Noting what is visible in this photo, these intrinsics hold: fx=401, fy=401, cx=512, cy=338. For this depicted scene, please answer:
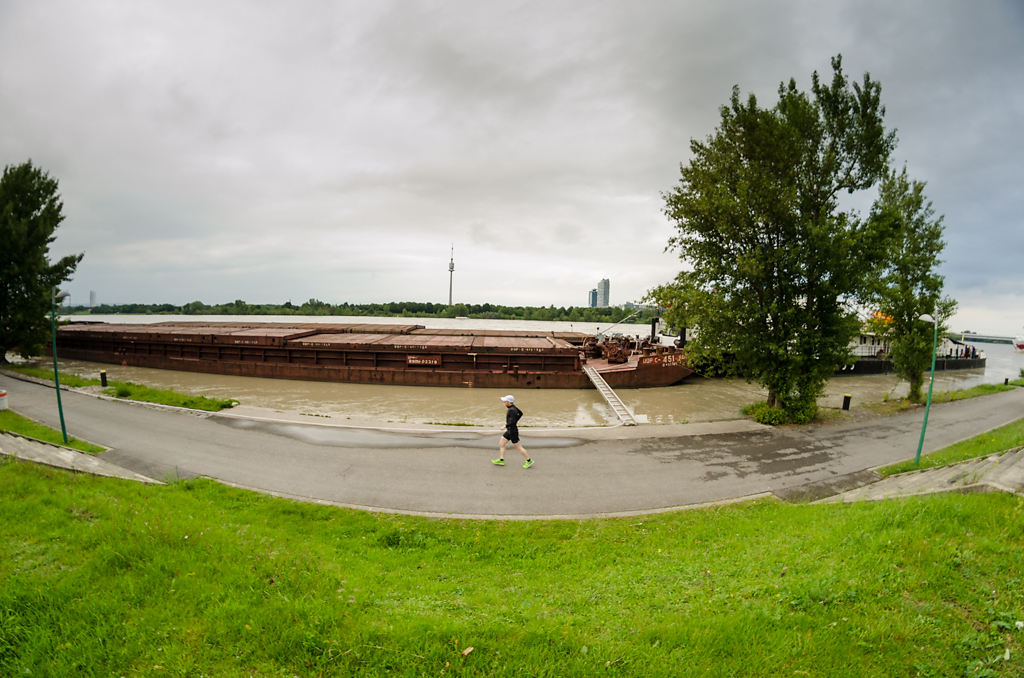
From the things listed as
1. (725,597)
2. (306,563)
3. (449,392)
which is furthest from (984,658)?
(449,392)

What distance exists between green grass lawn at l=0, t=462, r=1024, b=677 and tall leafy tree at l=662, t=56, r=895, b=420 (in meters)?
10.7

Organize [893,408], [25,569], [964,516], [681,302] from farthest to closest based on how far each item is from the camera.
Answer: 1. [893,408]
2. [681,302]
3. [964,516]
4. [25,569]

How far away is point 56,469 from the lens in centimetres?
828

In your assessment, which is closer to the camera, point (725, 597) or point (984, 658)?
point (984, 658)

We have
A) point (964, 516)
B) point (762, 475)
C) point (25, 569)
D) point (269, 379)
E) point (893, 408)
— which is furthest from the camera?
point (269, 379)

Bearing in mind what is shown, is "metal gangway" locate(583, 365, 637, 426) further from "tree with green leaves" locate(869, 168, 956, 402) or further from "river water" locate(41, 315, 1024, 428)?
"tree with green leaves" locate(869, 168, 956, 402)

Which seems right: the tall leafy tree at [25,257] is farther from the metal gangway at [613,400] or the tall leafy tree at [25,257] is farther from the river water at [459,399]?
the metal gangway at [613,400]

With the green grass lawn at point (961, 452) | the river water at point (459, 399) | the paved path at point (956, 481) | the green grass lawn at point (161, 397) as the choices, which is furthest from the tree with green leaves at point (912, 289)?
the green grass lawn at point (161, 397)

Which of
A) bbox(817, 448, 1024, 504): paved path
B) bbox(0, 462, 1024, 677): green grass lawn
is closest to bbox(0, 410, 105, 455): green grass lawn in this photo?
bbox(0, 462, 1024, 677): green grass lawn

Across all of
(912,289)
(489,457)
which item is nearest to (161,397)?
(489,457)

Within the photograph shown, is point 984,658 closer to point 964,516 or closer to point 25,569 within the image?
point 964,516

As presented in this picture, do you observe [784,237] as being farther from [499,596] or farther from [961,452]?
[499,596]

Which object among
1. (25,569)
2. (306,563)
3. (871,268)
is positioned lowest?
(306,563)

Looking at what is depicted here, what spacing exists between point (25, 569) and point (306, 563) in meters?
2.71
